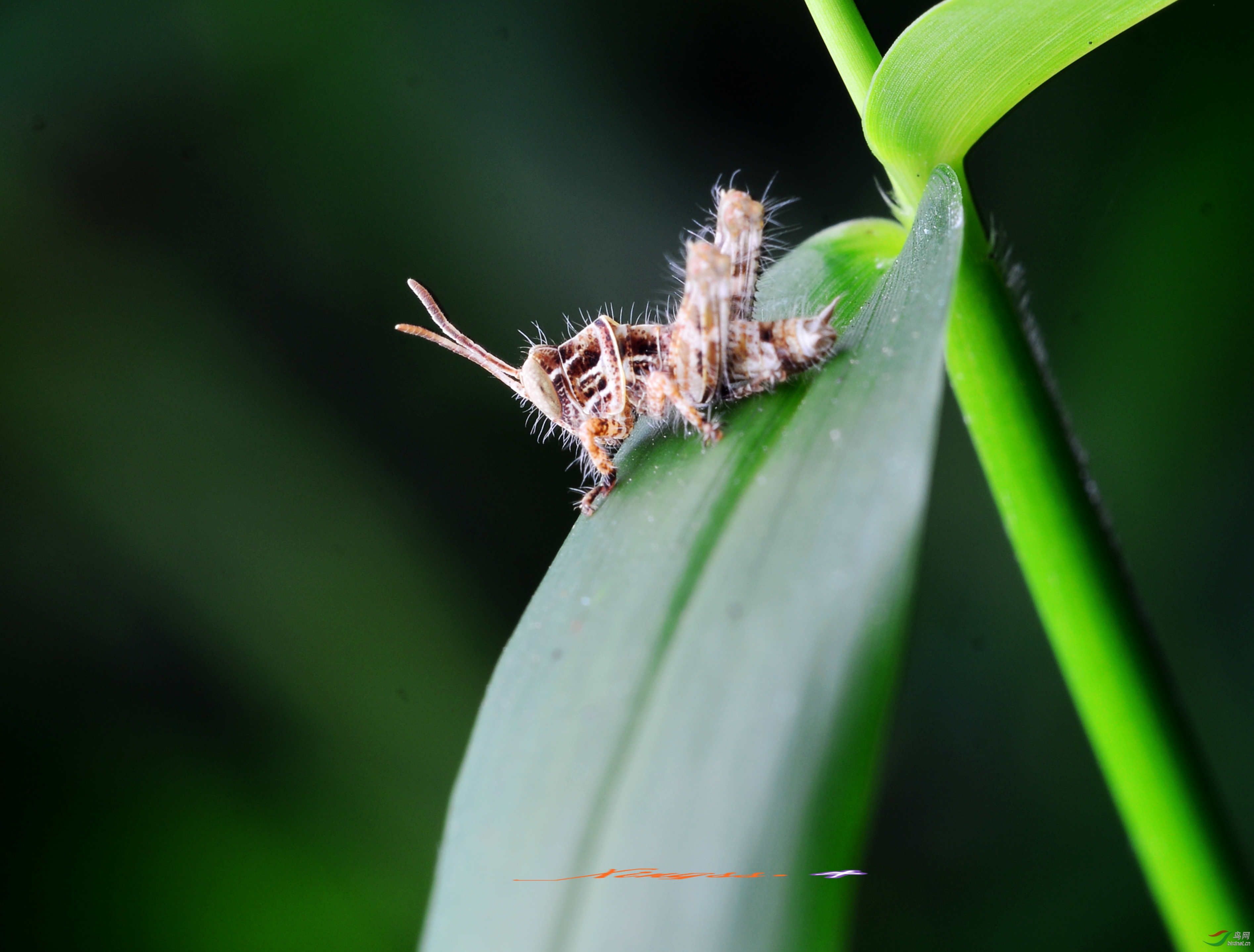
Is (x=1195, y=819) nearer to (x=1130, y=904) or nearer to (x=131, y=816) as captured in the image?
(x=1130, y=904)

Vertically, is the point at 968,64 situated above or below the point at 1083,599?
above

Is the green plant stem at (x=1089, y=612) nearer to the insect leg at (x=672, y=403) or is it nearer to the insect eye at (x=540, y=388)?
the insect leg at (x=672, y=403)

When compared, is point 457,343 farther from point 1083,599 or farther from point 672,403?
point 1083,599
